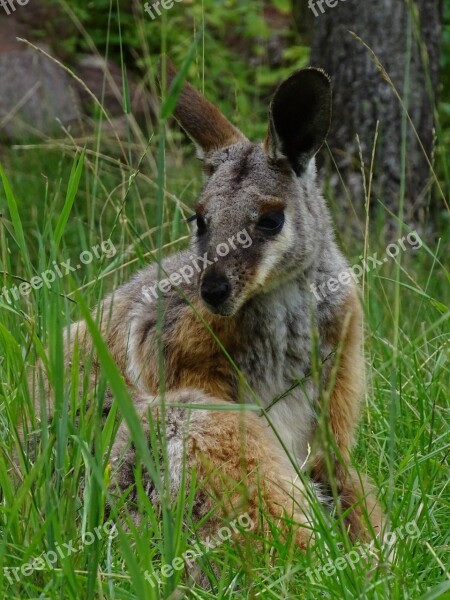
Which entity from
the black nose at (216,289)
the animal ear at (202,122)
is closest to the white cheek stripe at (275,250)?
the black nose at (216,289)

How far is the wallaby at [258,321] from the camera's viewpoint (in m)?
3.65

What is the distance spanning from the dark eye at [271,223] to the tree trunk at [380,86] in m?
3.29

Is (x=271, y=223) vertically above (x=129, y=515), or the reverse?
(x=271, y=223)

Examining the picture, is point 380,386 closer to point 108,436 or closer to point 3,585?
point 108,436

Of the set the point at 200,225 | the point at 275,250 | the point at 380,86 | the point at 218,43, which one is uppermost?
the point at 218,43

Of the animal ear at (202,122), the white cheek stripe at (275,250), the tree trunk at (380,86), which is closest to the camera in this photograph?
the white cheek stripe at (275,250)

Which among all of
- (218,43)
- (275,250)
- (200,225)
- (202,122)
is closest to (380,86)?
(202,122)

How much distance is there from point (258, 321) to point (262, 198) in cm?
50

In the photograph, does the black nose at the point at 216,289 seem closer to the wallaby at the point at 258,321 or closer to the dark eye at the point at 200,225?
the wallaby at the point at 258,321

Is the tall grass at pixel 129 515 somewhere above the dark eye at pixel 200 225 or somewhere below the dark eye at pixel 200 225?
below

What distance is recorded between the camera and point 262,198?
387 cm

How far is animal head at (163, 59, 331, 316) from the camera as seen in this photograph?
3.71 metres

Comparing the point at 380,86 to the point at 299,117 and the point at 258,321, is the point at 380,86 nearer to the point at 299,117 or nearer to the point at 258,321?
the point at 299,117

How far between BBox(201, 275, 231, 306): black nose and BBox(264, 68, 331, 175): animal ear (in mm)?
674
